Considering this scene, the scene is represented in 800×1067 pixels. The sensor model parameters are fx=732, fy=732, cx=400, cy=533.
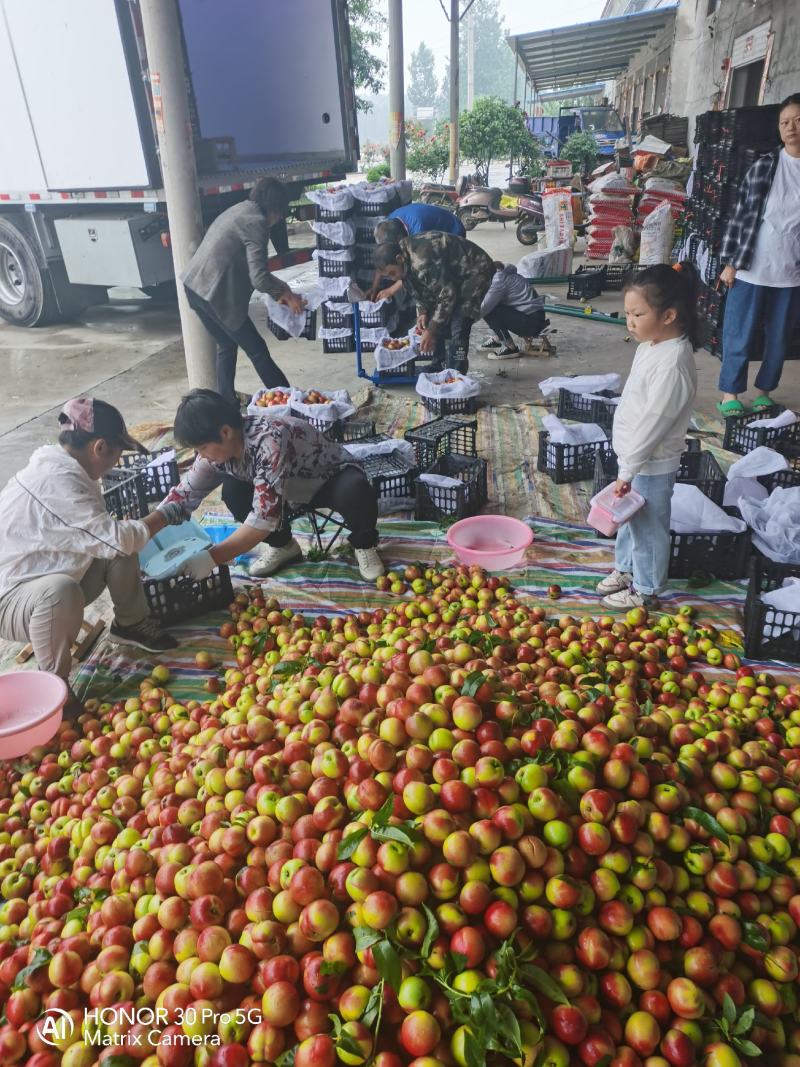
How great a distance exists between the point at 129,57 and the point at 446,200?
1271 cm

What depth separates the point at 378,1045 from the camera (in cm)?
140

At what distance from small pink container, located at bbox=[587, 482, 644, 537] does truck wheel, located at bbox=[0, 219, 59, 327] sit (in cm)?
890

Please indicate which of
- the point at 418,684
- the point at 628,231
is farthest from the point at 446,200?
the point at 418,684

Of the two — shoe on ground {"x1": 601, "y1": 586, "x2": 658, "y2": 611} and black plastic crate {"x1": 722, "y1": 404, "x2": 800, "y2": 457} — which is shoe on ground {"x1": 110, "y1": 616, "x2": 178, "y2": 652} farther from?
black plastic crate {"x1": 722, "y1": 404, "x2": 800, "y2": 457}

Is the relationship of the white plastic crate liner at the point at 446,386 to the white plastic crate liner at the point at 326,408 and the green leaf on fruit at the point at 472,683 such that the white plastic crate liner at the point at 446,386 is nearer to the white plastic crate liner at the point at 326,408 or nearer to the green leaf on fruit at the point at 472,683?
the white plastic crate liner at the point at 326,408

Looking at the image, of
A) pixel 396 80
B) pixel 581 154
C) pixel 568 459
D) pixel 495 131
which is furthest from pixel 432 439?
pixel 495 131

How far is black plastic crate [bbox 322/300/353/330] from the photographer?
770 centimetres

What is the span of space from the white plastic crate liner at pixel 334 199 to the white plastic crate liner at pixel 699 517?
4658mm

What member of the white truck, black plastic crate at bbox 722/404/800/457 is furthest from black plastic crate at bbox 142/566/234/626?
the white truck

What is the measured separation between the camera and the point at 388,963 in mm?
1424

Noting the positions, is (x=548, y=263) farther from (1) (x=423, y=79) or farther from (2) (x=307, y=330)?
(1) (x=423, y=79)

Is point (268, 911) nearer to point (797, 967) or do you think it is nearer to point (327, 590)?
point (797, 967)

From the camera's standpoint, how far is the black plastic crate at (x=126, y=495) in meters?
4.48

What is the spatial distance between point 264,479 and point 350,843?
83.5 inches
